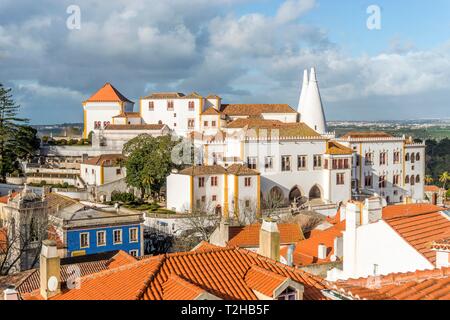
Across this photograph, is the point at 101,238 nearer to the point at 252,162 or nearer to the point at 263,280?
the point at 252,162

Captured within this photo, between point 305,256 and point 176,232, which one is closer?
point 305,256

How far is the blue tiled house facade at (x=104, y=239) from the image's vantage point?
83.2 ft

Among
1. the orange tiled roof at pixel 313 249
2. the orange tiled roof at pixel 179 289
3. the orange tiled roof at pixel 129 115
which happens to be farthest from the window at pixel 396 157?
the orange tiled roof at pixel 179 289

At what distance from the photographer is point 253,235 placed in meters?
24.4

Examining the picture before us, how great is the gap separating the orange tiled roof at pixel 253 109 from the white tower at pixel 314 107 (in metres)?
2.66

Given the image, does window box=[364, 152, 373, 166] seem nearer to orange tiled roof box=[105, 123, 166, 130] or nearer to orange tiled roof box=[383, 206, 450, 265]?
orange tiled roof box=[105, 123, 166, 130]

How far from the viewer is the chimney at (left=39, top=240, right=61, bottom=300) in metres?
10.3

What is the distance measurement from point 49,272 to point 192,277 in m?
3.40

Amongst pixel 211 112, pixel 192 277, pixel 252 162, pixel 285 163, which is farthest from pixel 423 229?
pixel 211 112

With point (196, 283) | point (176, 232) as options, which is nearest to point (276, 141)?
point (176, 232)

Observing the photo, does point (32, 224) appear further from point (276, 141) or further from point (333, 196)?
point (333, 196)

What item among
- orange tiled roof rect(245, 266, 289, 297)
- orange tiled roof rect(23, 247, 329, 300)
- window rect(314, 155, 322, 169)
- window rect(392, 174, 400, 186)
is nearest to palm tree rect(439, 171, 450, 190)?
window rect(392, 174, 400, 186)
